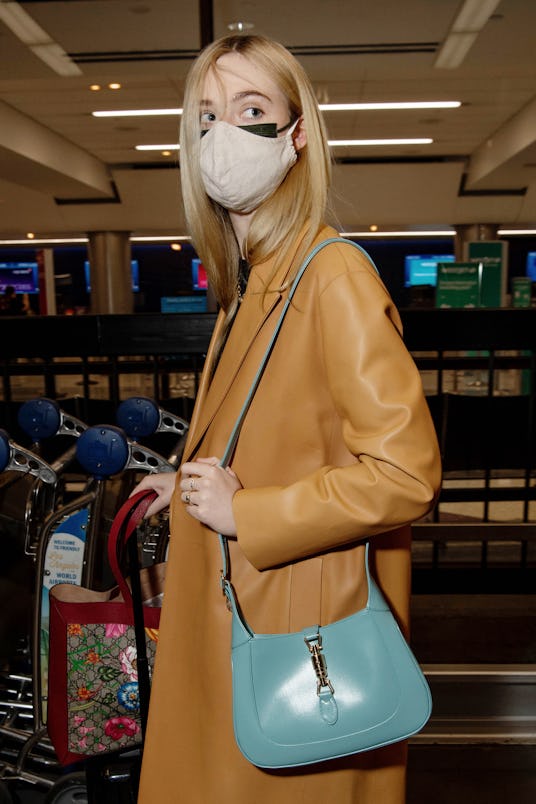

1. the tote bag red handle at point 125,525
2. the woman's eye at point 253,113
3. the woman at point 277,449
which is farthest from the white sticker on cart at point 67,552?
the woman's eye at point 253,113

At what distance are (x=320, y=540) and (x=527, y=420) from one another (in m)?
2.70

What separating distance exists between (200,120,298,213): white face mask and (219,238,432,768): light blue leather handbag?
0.18 metres

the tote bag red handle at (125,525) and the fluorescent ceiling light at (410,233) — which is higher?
the fluorescent ceiling light at (410,233)

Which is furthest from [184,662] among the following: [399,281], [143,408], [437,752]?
[399,281]

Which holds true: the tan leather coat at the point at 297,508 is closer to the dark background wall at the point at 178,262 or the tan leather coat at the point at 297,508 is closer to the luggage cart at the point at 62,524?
the luggage cart at the point at 62,524

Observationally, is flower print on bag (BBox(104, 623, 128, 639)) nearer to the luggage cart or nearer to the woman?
the woman

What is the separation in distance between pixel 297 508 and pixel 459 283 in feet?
33.2

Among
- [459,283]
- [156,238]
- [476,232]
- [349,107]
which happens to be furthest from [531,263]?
[349,107]

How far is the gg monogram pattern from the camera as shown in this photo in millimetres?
1379

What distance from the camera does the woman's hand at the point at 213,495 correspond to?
958 mm

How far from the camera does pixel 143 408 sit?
2.06m

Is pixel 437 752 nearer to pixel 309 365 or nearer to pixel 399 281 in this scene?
pixel 309 365

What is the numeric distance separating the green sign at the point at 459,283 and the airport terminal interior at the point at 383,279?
28 mm

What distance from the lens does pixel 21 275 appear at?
19453mm
